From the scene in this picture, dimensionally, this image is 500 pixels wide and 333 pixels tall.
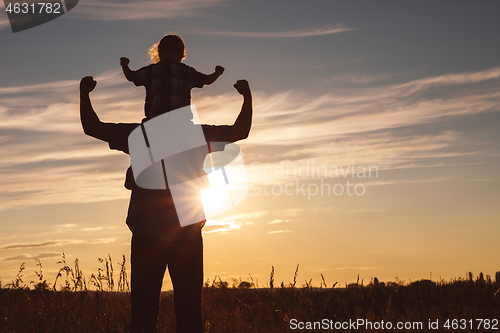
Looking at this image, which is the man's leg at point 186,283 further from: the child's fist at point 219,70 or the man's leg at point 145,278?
the child's fist at point 219,70

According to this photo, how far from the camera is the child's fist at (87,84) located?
3.11 m

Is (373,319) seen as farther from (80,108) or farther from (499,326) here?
(80,108)

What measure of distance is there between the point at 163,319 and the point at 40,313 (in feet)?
5.27

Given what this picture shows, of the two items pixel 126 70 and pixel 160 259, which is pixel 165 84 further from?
pixel 160 259

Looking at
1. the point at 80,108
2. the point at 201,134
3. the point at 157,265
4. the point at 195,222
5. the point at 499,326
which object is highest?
the point at 80,108

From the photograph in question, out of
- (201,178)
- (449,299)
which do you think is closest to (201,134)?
(201,178)

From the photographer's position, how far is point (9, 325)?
5.37 metres

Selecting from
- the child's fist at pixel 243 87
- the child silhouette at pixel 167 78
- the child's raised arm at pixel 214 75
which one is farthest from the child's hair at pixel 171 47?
the child's fist at pixel 243 87

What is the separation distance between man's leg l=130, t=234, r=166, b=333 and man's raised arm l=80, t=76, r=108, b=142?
78 centimetres

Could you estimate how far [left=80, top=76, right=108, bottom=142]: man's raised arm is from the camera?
9.98 feet

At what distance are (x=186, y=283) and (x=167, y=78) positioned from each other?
1.46 m

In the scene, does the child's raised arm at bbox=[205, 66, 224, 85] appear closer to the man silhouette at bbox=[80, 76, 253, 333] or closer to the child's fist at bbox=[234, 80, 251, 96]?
the child's fist at bbox=[234, 80, 251, 96]

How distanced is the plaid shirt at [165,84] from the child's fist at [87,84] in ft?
1.01

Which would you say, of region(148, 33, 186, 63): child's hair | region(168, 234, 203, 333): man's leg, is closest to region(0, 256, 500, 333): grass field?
region(168, 234, 203, 333): man's leg
